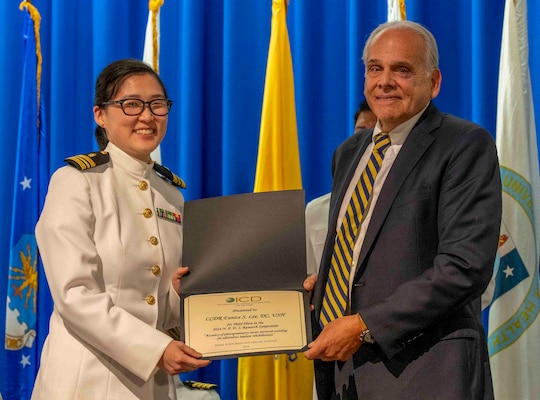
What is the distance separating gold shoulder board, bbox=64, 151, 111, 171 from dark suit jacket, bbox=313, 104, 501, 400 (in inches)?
32.8

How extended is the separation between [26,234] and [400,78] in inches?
92.5

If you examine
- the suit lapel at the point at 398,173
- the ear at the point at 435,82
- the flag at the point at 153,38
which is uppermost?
the flag at the point at 153,38

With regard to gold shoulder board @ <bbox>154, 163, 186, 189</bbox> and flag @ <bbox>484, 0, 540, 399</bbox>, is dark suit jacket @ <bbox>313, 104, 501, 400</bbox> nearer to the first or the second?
gold shoulder board @ <bbox>154, 163, 186, 189</bbox>

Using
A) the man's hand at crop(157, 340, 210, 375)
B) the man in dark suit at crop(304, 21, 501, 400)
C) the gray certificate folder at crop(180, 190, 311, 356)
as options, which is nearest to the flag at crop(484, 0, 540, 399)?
the man in dark suit at crop(304, 21, 501, 400)

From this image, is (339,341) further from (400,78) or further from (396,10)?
(396,10)

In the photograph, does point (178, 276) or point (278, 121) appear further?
point (278, 121)

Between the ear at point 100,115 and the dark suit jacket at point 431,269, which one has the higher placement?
the ear at point 100,115

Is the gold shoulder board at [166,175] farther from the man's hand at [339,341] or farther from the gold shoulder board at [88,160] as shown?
the man's hand at [339,341]

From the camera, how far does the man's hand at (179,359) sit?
6.62 ft

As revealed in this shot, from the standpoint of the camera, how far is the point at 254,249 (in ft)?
7.27

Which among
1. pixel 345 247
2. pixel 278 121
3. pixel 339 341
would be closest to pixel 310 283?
pixel 345 247

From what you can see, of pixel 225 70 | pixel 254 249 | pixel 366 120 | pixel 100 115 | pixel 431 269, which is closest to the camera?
pixel 431 269

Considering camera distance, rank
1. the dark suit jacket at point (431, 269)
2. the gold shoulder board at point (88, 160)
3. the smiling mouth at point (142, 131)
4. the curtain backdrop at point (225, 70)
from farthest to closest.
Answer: the curtain backdrop at point (225, 70) → the smiling mouth at point (142, 131) → the gold shoulder board at point (88, 160) → the dark suit jacket at point (431, 269)

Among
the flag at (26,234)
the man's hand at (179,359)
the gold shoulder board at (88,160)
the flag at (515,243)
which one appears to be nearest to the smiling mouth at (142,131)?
the gold shoulder board at (88,160)
